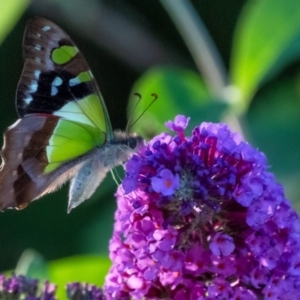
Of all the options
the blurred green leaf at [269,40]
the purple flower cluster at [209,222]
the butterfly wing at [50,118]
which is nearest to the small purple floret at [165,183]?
the purple flower cluster at [209,222]

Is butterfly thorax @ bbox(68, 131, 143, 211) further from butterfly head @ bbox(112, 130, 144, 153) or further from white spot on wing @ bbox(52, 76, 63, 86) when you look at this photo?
white spot on wing @ bbox(52, 76, 63, 86)

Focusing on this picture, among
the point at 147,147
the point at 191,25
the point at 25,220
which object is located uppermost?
the point at 191,25

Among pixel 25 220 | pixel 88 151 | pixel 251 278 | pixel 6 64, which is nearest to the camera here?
pixel 251 278

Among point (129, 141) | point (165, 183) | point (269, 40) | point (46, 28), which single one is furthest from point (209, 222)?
point (269, 40)

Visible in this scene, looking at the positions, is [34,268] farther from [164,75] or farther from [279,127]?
[279,127]

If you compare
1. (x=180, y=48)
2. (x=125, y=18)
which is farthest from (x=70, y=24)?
(x=180, y=48)

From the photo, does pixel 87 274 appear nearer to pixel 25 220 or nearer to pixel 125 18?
pixel 25 220
